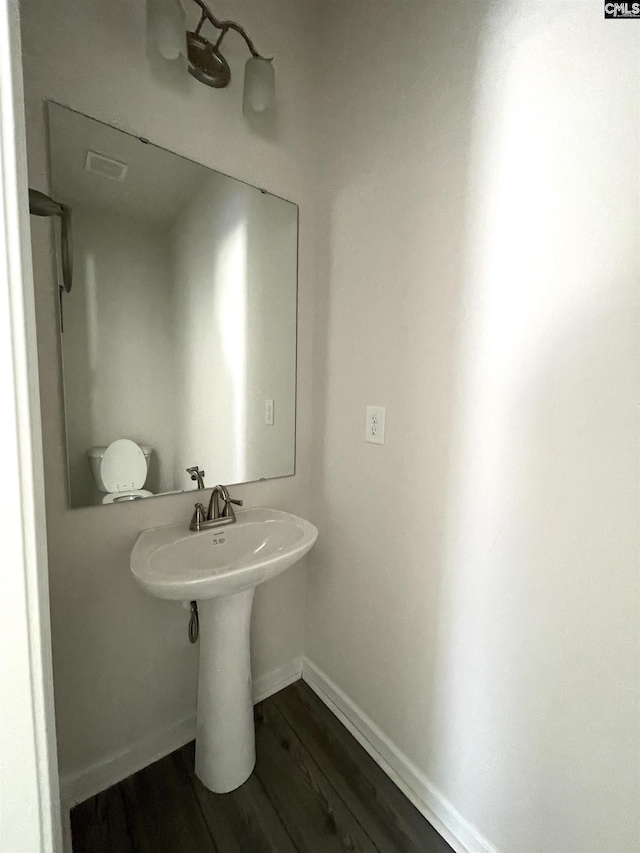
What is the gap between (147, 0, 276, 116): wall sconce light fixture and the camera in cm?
88

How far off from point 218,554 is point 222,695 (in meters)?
0.41

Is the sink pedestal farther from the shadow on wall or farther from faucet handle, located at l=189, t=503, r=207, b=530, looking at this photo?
the shadow on wall

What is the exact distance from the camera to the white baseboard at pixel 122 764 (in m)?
1.01

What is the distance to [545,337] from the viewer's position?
0.75m

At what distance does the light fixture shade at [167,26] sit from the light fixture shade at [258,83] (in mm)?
212

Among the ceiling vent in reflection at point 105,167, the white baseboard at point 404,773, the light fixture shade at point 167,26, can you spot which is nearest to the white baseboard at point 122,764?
the white baseboard at point 404,773

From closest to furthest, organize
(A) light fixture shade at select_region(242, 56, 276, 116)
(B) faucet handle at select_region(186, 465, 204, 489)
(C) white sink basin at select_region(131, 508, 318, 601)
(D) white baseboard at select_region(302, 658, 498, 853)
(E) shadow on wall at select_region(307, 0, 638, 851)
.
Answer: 1. (E) shadow on wall at select_region(307, 0, 638, 851)
2. (C) white sink basin at select_region(131, 508, 318, 601)
3. (D) white baseboard at select_region(302, 658, 498, 853)
4. (A) light fixture shade at select_region(242, 56, 276, 116)
5. (B) faucet handle at select_region(186, 465, 204, 489)

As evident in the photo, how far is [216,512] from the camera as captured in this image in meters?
1.16

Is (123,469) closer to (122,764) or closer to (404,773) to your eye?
Result: (122,764)

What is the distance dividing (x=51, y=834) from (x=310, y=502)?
1.07m

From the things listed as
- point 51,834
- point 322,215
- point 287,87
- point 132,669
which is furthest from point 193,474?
point 287,87

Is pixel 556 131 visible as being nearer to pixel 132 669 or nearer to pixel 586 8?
pixel 586 8

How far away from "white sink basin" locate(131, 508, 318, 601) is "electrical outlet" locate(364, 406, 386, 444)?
36 centimetres

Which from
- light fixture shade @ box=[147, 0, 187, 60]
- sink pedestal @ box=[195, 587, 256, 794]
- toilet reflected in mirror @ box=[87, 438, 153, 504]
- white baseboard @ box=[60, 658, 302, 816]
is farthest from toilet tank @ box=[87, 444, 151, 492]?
light fixture shade @ box=[147, 0, 187, 60]
